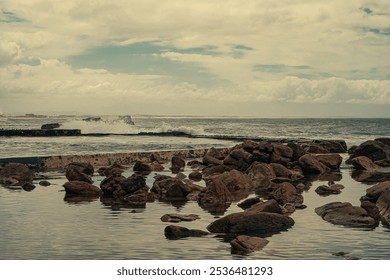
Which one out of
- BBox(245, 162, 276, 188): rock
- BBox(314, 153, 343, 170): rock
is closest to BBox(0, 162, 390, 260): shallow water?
BBox(245, 162, 276, 188): rock

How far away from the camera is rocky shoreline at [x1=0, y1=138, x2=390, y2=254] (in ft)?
54.3

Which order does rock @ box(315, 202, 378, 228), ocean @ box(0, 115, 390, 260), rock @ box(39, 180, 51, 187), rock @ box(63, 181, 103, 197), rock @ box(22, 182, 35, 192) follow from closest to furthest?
ocean @ box(0, 115, 390, 260), rock @ box(315, 202, 378, 228), rock @ box(63, 181, 103, 197), rock @ box(22, 182, 35, 192), rock @ box(39, 180, 51, 187)

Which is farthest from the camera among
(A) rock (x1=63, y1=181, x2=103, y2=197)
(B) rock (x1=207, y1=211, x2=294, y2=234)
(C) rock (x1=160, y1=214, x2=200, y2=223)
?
(A) rock (x1=63, y1=181, x2=103, y2=197)

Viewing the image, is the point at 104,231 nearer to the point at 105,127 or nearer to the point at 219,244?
the point at 219,244

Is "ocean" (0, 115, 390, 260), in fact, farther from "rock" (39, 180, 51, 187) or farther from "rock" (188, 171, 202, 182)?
"rock" (188, 171, 202, 182)

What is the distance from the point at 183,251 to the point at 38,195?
39.4ft

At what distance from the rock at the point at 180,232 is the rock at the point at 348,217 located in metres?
4.37

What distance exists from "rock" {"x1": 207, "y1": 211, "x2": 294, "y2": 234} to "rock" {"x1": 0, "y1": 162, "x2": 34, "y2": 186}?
15.1 meters

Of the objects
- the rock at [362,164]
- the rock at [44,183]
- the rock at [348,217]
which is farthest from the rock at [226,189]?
the rock at [362,164]

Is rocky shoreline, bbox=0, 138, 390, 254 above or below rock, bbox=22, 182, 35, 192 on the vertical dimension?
above

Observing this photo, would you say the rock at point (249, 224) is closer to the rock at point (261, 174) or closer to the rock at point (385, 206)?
the rock at point (385, 206)

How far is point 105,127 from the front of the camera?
104625mm

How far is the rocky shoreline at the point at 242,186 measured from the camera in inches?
652
